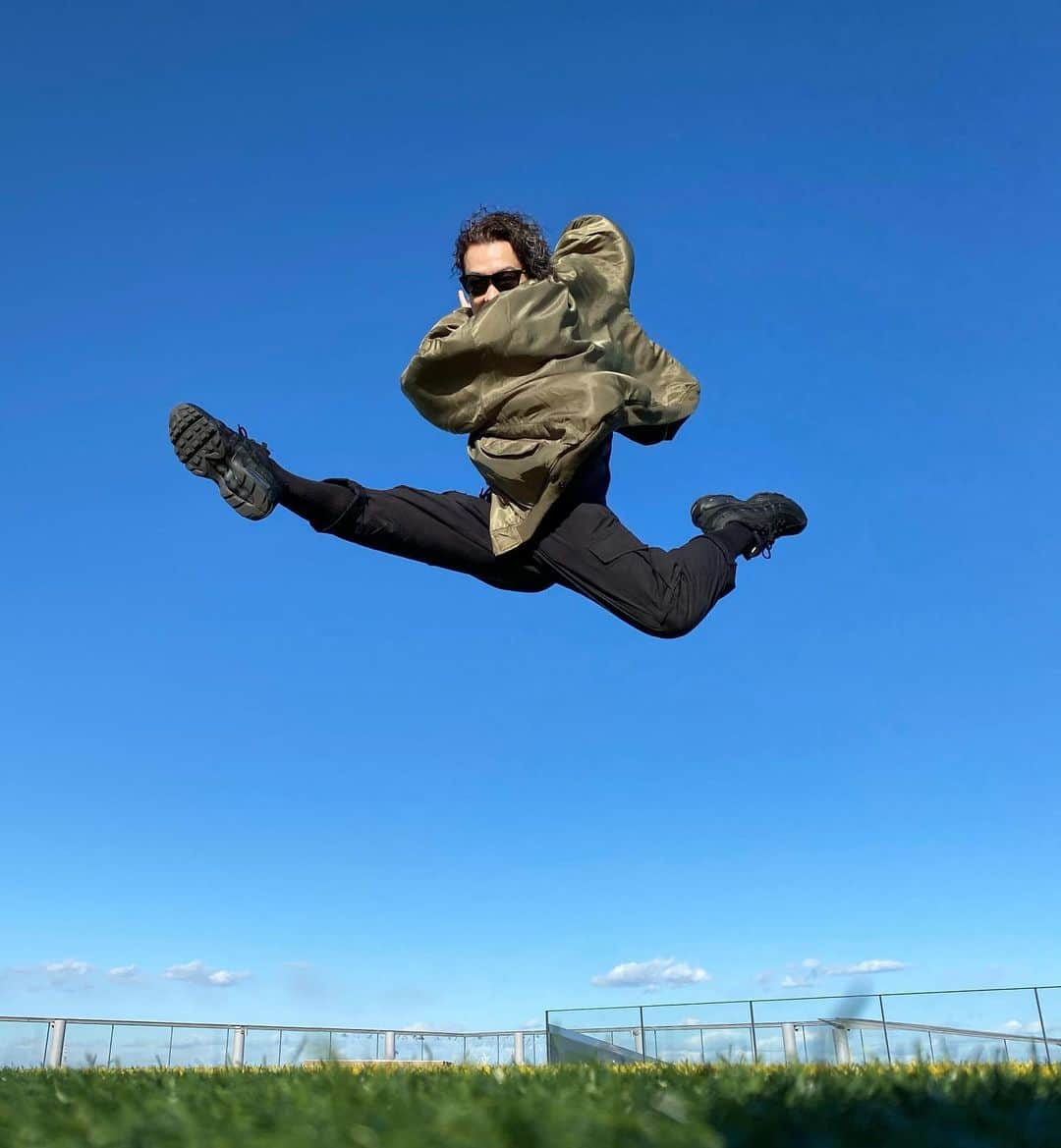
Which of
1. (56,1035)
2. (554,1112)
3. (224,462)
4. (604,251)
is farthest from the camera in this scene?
(56,1035)

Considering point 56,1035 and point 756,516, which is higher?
point 756,516

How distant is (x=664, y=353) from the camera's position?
529 centimetres

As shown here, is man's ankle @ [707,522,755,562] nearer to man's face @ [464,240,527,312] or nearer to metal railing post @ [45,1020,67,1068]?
man's face @ [464,240,527,312]

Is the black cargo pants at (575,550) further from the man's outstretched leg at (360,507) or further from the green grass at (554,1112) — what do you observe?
the green grass at (554,1112)

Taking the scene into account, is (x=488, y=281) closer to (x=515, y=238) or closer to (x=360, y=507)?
(x=515, y=238)

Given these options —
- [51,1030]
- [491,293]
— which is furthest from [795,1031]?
[491,293]

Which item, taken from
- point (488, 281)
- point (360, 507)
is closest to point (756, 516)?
point (488, 281)

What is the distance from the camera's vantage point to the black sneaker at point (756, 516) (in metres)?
4.87

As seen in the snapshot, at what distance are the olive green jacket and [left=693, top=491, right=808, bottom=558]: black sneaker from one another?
0.64 meters

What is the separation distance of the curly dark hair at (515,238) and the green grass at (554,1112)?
11.3ft

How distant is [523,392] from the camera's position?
4340mm

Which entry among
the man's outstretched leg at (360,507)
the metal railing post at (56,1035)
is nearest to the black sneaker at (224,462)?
the man's outstretched leg at (360,507)

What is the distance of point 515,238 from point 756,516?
171 centimetres

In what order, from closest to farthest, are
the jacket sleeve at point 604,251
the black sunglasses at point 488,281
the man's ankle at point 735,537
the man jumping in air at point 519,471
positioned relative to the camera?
the man jumping in air at point 519,471
the man's ankle at point 735,537
the black sunglasses at point 488,281
the jacket sleeve at point 604,251
